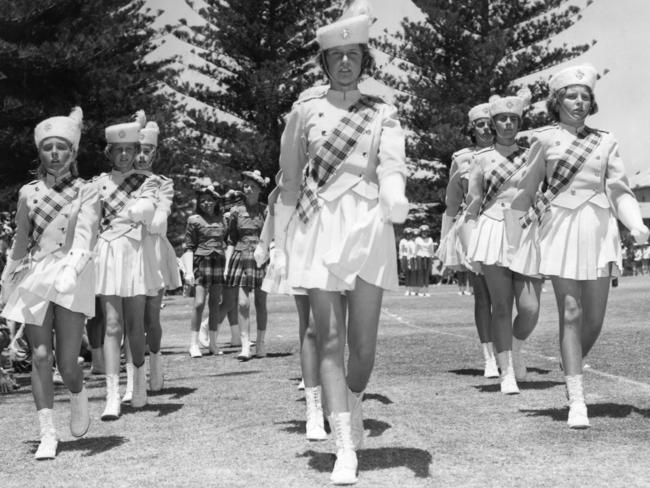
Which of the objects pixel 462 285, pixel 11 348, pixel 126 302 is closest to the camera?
pixel 126 302

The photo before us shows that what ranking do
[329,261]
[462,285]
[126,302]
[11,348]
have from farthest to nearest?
1. [462,285]
2. [11,348]
3. [126,302]
4. [329,261]

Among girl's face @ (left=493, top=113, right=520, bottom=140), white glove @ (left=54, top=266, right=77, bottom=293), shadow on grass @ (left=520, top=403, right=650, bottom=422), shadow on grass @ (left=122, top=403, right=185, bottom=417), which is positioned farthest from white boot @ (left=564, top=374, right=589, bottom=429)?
white glove @ (left=54, top=266, right=77, bottom=293)

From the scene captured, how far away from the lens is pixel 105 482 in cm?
513

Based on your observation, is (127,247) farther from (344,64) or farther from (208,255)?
(208,255)

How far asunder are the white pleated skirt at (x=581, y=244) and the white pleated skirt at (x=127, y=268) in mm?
2832

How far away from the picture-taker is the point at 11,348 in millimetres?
10797

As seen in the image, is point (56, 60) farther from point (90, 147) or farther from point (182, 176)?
point (182, 176)

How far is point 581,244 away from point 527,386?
199 centimetres

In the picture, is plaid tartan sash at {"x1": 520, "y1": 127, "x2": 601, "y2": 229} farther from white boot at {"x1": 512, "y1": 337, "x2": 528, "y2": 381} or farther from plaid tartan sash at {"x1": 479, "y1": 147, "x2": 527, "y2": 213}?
white boot at {"x1": 512, "y1": 337, "x2": 528, "y2": 381}

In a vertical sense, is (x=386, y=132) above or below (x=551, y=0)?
below

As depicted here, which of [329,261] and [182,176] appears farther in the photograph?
[182,176]

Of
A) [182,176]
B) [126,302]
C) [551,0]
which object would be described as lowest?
[126,302]

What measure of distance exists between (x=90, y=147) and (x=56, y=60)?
315 cm

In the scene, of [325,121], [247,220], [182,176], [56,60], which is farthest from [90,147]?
[325,121]
